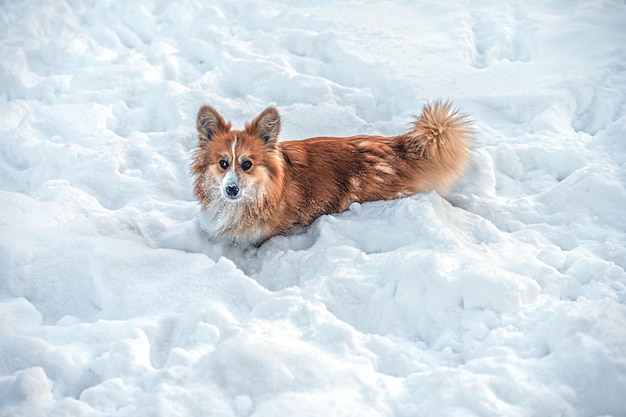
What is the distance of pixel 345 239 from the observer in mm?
3484

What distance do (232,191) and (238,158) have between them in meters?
0.23

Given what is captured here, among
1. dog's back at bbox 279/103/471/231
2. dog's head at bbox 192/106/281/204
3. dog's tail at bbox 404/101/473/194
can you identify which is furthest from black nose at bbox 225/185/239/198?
dog's tail at bbox 404/101/473/194

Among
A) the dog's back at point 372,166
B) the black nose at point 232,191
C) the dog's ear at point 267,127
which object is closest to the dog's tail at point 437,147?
the dog's back at point 372,166

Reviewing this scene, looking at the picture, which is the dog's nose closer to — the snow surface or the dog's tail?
the snow surface

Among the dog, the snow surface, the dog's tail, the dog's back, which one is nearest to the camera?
the snow surface

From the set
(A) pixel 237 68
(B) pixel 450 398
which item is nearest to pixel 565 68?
(A) pixel 237 68

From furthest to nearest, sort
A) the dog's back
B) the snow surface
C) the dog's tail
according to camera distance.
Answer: the dog's tail
the dog's back
the snow surface

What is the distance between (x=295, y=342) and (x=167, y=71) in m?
3.75

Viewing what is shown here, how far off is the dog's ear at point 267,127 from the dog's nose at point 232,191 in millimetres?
393

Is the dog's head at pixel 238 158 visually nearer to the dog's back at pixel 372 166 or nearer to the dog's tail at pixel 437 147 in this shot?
the dog's back at pixel 372 166

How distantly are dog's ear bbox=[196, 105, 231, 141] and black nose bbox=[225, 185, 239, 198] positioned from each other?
43 centimetres

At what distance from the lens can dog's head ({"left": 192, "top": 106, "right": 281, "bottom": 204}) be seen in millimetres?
3621

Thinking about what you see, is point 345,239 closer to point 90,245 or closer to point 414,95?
point 90,245

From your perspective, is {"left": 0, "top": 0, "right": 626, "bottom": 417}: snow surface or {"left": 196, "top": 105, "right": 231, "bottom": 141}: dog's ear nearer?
{"left": 0, "top": 0, "right": 626, "bottom": 417}: snow surface
